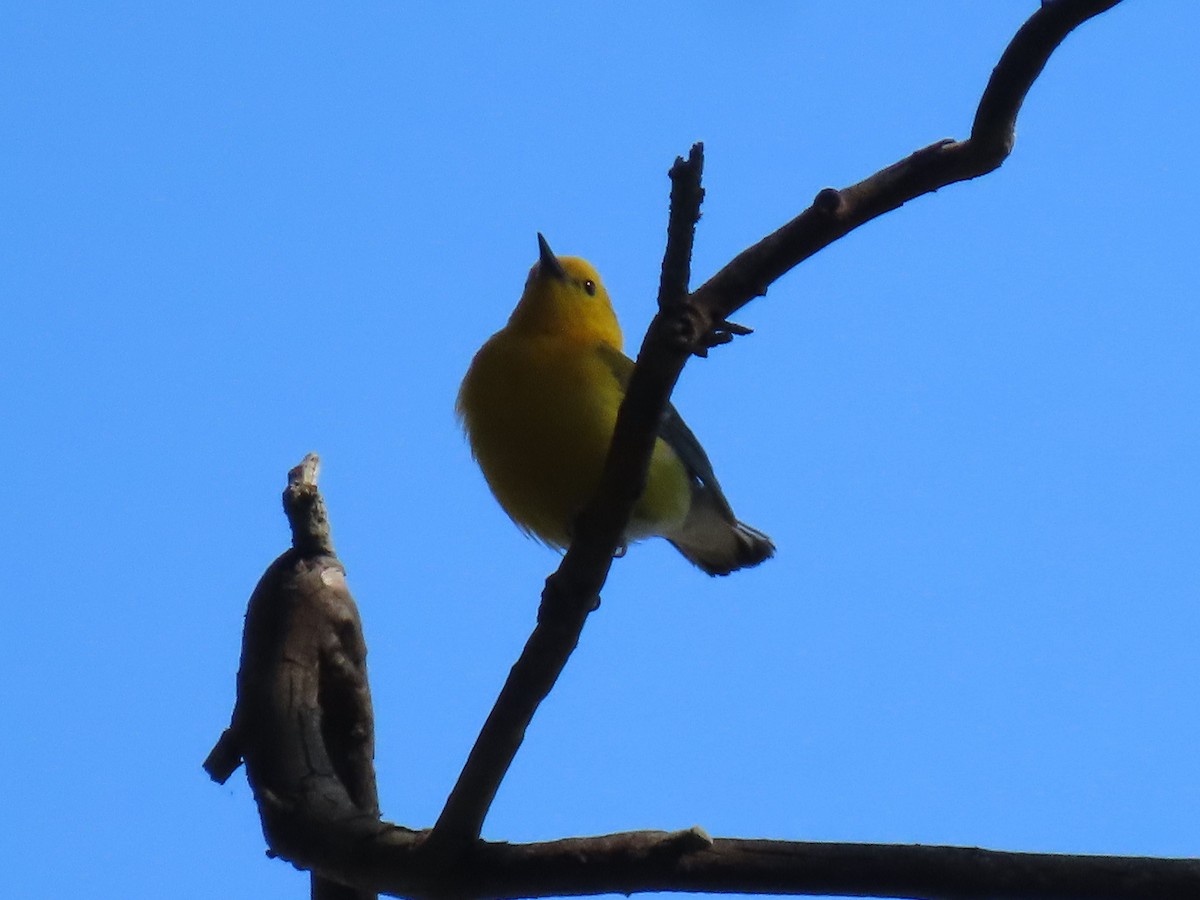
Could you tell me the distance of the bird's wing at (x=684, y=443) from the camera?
6.34 metres

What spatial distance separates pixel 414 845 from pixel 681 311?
1.70 m

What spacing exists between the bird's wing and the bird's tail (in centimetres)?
7

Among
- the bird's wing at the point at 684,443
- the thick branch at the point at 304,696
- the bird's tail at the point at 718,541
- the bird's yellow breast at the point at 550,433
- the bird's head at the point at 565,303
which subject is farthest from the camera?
the bird's tail at the point at 718,541

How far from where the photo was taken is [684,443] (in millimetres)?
6770

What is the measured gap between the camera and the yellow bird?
585 centimetres

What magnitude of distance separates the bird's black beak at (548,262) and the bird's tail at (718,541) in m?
1.39

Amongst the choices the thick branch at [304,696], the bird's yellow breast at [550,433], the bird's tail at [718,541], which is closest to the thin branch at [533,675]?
the thick branch at [304,696]

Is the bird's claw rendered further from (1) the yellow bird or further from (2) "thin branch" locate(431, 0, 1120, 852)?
(1) the yellow bird

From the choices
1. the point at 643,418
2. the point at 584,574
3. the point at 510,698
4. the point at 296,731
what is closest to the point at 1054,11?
the point at 643,418

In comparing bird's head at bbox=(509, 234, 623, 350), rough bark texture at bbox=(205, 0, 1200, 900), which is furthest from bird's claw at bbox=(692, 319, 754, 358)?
bird's head at bbox=(509, 234, 623, 350)

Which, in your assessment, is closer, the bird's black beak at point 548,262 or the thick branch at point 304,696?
the thick branch at point 304,696

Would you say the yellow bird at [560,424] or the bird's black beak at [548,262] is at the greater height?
the bird's black beak at [548,262]

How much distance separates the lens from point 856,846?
346 cm

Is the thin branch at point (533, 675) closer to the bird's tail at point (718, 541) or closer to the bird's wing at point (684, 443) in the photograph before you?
the bird's wing at point (684, 443)
